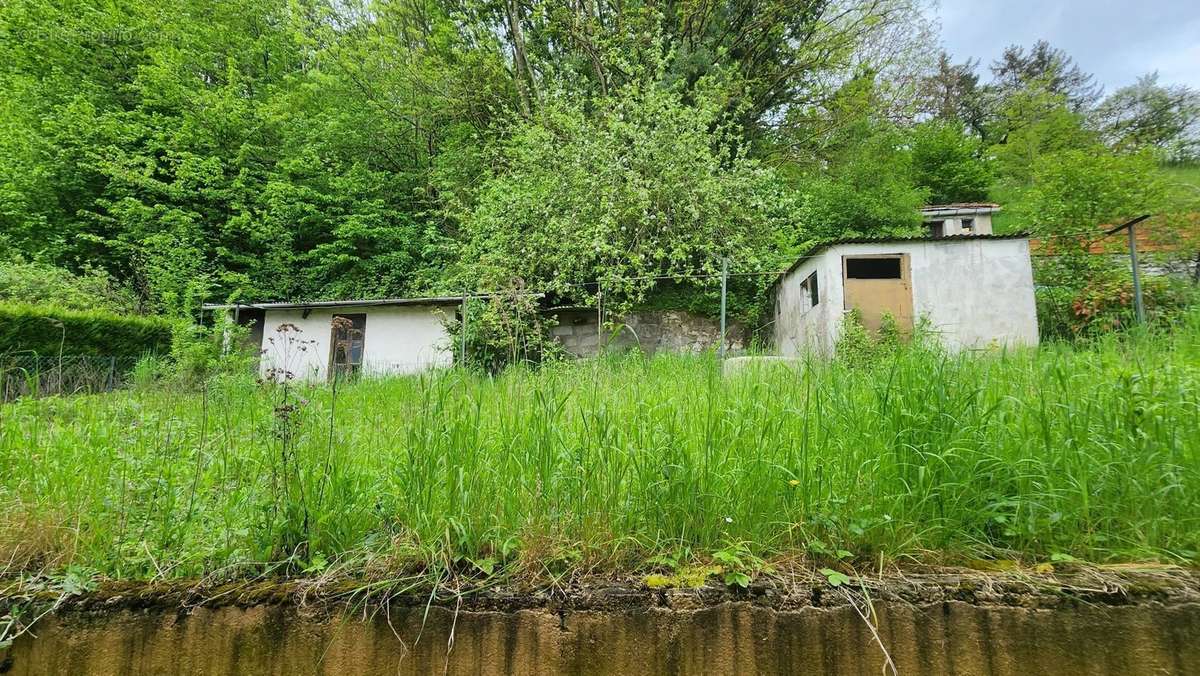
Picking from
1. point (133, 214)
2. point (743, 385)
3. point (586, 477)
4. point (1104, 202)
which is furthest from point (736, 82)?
point (133, 214)

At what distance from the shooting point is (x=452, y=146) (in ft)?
54.4

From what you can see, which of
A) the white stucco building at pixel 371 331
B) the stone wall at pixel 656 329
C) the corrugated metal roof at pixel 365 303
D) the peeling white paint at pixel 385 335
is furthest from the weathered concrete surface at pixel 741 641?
the peeling white paint at pixel 385 335

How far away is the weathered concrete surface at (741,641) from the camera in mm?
1173

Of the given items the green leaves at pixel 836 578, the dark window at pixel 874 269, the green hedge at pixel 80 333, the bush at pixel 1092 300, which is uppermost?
the dark window at pixel 874 269

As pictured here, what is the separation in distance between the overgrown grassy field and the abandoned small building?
1864cm

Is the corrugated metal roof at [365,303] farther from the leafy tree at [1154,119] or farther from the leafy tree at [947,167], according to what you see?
the leafy tree at [1154,119]

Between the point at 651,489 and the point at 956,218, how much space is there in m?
21.0

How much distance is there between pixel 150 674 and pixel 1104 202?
14.5 meters

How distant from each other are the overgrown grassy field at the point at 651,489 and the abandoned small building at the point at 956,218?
61.1 feet

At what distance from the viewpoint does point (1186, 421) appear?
5.49 feet

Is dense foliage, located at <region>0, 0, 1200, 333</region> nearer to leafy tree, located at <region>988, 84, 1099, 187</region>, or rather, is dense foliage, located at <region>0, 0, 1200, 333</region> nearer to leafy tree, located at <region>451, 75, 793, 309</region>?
leafy tree, located at <region>451, 75, 793, 309</region>

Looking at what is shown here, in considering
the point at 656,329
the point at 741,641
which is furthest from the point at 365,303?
the point at 741,641

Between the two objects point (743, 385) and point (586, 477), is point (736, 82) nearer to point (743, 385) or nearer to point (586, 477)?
point (743, 385)

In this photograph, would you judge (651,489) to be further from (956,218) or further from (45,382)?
(956,218)
